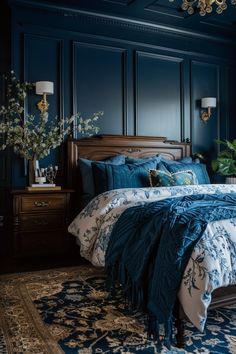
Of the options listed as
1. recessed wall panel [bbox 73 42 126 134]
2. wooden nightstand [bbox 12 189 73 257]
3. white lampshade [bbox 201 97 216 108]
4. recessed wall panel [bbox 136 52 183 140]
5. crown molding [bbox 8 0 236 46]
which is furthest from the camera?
white lampshade [bbox 201 97 216 108]

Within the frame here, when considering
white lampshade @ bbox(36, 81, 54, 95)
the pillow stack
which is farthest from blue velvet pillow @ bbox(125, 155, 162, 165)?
white lampshade @ bbox(36, 81, 54, 95)

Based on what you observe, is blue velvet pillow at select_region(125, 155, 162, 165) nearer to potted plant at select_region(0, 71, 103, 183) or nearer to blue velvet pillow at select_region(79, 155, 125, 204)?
blue velvet pillow at select_region(79, 155, 125, 204)

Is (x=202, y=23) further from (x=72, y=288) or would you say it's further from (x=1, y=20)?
(x=72, y=288)

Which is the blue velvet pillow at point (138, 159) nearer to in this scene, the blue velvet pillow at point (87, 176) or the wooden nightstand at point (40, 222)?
the blue velvet pillow at point (87, 176)

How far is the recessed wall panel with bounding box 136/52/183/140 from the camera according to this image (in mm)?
4500

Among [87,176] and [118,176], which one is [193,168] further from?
[87,176]

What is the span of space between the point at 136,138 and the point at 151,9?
1.56 meters

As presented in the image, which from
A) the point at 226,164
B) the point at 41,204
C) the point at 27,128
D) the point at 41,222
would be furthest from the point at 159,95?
the point at 41,222

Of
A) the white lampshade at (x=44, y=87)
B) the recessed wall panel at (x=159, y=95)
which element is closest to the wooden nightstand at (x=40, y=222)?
the white lampshade at (x=44, y=87)

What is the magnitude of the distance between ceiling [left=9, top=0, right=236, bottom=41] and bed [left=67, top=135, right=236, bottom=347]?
1518mm

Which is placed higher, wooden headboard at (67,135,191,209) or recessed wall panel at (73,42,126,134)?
recessed wall panel at (73,42,126,134)

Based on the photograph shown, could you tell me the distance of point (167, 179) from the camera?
3537 mm

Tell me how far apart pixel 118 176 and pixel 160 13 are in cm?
220

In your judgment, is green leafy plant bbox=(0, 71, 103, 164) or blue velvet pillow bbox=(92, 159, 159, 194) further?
green leafy plant bbox=(0, 71, 103, 164)
